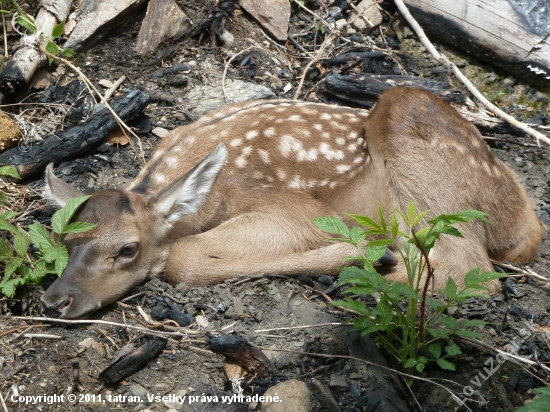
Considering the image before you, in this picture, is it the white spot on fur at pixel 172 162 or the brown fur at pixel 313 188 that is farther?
the white spot on fur at pixel 172 162

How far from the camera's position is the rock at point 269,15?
715 centimetres

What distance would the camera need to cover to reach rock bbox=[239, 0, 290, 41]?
715 centimetres

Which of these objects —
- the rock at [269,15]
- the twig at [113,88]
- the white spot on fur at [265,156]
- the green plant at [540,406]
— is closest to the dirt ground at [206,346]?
the twig at [113,88]

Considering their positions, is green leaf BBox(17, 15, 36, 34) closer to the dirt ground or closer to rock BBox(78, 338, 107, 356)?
the dirt ground

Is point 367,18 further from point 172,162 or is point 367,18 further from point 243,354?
point 243,354

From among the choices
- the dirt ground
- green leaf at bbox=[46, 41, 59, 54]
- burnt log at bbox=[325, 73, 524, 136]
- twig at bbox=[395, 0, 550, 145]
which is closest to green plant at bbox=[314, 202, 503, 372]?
the dirt ground

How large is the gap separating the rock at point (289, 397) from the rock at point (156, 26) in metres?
4.04

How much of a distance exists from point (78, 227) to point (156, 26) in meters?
3.10

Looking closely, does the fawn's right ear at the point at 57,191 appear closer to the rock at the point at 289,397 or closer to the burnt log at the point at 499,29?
the rock at the point at 289,397

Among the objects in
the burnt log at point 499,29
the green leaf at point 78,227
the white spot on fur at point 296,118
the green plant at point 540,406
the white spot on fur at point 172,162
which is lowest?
the green leaf at point 78,227

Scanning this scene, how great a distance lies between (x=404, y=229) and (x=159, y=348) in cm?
205

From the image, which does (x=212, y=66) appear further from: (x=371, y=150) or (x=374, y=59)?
(x=371, y=150)

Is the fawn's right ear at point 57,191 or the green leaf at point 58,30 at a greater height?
the green leaf at point 58,30

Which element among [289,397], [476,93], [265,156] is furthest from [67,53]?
[289,397]
